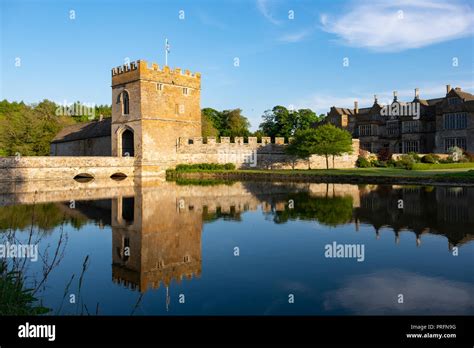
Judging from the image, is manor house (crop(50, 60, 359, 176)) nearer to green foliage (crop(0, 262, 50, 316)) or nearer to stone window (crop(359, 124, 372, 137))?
stone window (crop(359, 124, 372, 137))

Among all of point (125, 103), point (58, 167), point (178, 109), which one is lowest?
point (58, 167)

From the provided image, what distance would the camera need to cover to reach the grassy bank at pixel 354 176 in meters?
28.3

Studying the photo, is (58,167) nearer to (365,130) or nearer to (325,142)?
(325,142)

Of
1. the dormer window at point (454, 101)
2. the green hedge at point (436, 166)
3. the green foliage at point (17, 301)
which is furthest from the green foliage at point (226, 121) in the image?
the green foliage at point (17, 301)

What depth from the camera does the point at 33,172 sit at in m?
37.1

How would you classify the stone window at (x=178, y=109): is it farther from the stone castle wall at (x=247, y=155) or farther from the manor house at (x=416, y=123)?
the manor house at (x=416, y=123)

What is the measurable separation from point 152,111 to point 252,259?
36.2 metres

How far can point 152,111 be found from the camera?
4381cm

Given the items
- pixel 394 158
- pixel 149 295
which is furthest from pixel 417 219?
pixel 394 158

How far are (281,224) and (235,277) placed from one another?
6241mm

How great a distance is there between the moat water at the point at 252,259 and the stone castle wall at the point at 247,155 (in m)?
27.8

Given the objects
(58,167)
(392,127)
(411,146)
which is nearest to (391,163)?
(411,146)

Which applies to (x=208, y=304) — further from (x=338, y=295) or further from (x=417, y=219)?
(x=417, y=219)

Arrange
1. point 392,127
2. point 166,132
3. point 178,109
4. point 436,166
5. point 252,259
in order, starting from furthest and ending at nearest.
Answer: point 392,127, point 178,109, point 166,132, point 436,166, point 252,259
